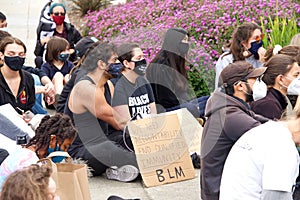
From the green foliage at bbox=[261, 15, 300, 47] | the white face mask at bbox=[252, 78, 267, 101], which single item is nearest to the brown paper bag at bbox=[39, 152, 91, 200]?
the white face mask at bbox=[252, 78, 267, 101]

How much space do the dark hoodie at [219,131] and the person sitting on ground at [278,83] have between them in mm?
592

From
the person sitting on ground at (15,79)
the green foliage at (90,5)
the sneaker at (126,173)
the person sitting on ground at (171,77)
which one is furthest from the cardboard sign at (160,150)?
the green foliage at (90,5)

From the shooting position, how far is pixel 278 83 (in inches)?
230

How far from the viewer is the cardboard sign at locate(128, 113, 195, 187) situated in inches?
256

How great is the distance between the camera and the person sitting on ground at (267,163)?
12.1ft

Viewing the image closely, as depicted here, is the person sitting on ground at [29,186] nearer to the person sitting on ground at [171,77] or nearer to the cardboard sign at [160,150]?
the cardboard sign at [160,150]

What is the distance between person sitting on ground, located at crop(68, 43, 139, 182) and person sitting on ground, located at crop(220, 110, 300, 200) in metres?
2.67

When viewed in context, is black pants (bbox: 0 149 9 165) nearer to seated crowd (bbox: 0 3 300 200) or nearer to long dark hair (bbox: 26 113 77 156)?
seated crowd (bbox: 0 3 300 200)

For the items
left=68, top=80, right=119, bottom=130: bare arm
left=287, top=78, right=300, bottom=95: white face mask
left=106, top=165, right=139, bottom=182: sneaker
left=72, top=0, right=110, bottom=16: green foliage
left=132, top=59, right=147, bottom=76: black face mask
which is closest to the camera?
left=287, top=78, right=300, bottom=95: white face mask

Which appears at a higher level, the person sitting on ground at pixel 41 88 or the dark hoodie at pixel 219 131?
the dark hoodie at pixel 219 131

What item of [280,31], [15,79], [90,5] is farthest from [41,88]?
[90,5]

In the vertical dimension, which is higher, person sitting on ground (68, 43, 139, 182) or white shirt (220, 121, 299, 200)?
white shirt (220, 121, 299, 200)

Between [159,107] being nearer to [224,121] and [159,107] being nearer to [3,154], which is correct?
[3,154]

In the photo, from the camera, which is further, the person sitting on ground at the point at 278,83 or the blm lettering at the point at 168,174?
the blm lettering at the point at 168,174
